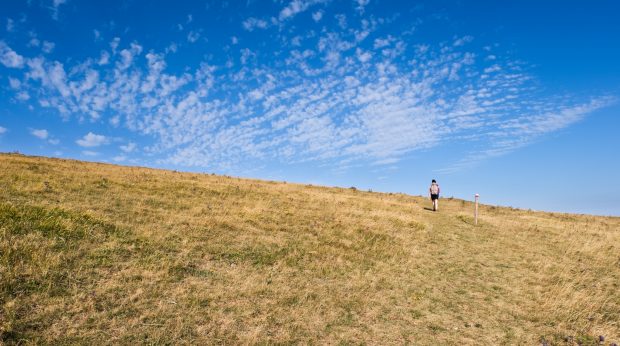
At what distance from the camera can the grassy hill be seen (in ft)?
27.9

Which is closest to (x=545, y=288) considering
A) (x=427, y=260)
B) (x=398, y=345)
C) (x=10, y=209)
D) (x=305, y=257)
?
(x=427, y=260)

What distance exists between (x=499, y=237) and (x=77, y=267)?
2113 centimetres

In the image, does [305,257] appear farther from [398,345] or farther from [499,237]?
[499,237]

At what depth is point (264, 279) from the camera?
1173 cm

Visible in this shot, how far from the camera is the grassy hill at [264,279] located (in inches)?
335

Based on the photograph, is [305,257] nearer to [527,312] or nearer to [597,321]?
[527,312]

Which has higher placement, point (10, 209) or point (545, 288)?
point (10, 209)

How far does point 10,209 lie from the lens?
12.9 metres

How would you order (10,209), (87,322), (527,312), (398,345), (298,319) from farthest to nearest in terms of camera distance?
(10,209) → (527,312) → (298,319) → (398,345) → (87,322)

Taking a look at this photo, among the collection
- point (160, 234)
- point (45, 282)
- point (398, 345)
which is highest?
point (160, 234)

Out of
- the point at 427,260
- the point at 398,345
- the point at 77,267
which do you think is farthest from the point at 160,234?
the point at 427,260

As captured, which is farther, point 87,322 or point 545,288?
point 545,288

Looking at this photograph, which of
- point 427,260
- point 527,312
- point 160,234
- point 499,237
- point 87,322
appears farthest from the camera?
point 499,237

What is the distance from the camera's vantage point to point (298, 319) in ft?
31.3
